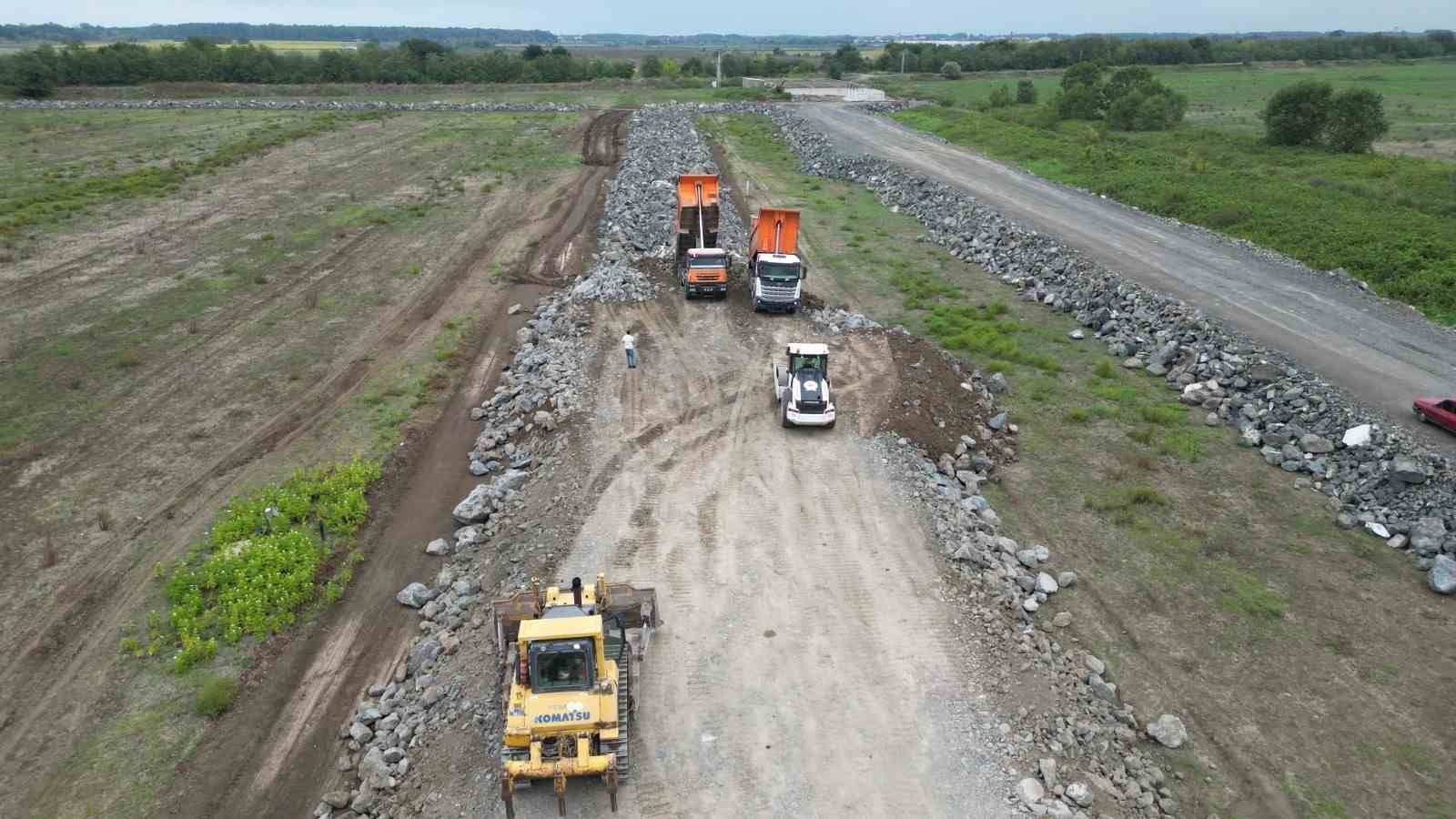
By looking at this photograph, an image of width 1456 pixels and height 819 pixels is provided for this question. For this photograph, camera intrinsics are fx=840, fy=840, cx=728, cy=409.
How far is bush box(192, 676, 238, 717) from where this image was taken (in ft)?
45.3

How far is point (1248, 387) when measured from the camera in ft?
80.3

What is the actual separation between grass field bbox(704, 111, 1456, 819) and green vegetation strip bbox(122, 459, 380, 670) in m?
14.6

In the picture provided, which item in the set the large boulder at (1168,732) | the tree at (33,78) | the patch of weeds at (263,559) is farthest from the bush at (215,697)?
the tree at (33,78)

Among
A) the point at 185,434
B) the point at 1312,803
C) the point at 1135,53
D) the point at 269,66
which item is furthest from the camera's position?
the point at 1135,53

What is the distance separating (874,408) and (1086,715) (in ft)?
35.5

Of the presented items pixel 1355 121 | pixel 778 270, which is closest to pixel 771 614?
pixel 778 270

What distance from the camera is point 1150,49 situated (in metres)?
147

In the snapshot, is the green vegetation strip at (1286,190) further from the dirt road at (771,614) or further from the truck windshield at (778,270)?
the dirt road at (771,614)

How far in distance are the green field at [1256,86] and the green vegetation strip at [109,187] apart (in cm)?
7222

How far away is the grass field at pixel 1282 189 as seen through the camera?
32.7 meters

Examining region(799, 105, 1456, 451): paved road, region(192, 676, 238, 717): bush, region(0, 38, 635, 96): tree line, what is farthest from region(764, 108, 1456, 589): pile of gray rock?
region(0, 38, 635, 96): tree line

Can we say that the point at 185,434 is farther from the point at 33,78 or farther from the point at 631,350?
the point at 33,78

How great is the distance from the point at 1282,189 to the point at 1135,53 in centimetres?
11871

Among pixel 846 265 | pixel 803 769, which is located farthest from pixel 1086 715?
pixel 846 265
